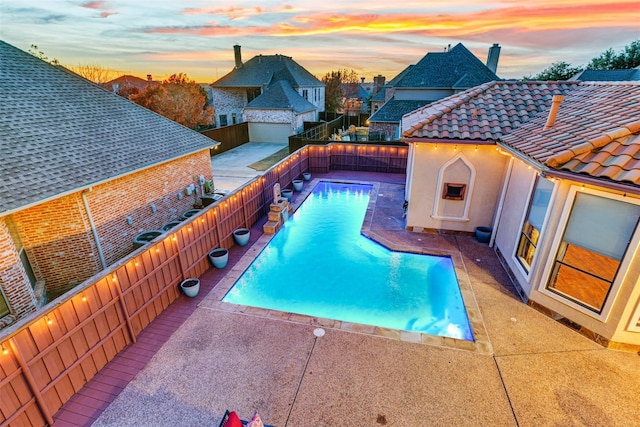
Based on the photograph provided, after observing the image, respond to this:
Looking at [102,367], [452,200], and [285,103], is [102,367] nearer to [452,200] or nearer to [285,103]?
[452,200]

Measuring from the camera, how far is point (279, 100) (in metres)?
29.5

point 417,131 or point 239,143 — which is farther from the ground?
point 417,131

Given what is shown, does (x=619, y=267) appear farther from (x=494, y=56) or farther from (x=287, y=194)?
(x=494, y=56)

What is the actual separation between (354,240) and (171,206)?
7.59 m

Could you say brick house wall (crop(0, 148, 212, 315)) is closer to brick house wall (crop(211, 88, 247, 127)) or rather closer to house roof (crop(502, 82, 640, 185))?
house roof (crop(502, 82, 640, 185))

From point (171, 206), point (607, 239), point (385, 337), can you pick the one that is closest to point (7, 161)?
point (171, 206)

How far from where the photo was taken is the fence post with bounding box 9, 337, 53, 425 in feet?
14.4

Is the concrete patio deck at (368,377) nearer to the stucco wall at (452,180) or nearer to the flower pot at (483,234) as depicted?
the flower pot at (483,234)

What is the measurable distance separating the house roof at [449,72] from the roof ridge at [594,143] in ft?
74.7

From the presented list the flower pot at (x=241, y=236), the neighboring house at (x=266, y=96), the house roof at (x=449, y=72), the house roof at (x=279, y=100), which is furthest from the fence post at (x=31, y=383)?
the house roof at (x=449, y=72)

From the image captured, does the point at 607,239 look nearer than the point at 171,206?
Yes

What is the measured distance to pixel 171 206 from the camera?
12430mm

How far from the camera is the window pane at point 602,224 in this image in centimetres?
595

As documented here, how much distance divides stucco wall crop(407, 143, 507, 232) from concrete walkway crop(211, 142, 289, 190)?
1034 centimetres
